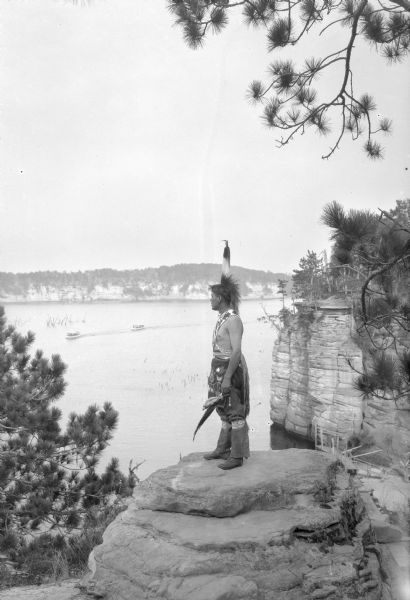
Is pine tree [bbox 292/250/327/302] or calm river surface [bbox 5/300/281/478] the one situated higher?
pine tree [bbox 292/250/327/302]

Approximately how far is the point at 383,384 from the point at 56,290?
744 inches

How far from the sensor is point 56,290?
21516 mm

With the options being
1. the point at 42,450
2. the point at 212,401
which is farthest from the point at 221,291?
the point at 42,450

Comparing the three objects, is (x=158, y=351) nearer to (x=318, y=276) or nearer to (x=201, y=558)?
(x=318, y=276)

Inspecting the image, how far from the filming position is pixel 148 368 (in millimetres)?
23984

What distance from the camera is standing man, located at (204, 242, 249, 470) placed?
473 centimetres

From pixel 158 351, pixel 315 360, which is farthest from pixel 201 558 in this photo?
pixel 158 351

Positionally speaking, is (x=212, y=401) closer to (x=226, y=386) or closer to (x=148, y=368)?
(x=226, y=386)

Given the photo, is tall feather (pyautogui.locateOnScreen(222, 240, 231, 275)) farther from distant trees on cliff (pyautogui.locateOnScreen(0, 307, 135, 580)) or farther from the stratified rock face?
the stratified rock face

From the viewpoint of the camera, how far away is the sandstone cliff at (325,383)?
1819 cm

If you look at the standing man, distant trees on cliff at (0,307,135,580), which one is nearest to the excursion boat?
distant trees on cliff at (0,307,135,580)

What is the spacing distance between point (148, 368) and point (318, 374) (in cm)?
804

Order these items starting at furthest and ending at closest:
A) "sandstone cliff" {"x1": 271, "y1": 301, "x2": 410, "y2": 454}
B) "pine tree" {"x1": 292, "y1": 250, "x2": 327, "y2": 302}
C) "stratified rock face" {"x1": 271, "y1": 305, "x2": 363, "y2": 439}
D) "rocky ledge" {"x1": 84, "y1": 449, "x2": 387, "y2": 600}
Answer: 1. "pine tree" {"x1": 292, "y1": 250, "x2": 327, "y2": 302}
2. "stratified rock face" {"x1": 271, "y1": 305, "x2": 363, "y2": 439}
3. "sandstone cliff" {"x1": 271, "y1": 301, "x2": 410, "y2": 454}
4. "rocky ledge" {"x1": 84, "y1": 449, "x2": 387, "y2": 600}

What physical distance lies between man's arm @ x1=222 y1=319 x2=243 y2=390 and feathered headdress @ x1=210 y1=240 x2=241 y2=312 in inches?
8.9
